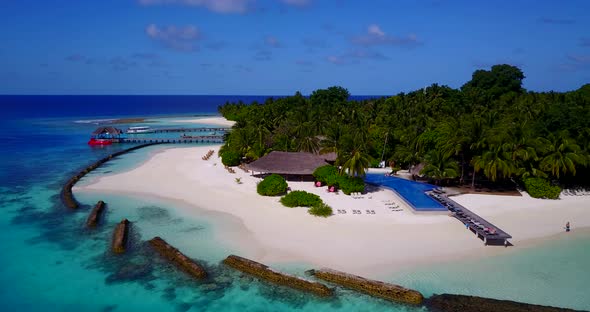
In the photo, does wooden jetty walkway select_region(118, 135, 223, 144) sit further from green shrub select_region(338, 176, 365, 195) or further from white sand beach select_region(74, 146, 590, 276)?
green shrub select_region(338, 176, 365, 195)

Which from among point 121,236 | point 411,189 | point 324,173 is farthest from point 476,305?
A: point 121,236

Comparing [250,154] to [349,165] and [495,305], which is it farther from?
[495,305]

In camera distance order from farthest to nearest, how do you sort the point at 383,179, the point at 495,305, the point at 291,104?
the point at 291,104 < the point at 383,179 < the point at 495,305

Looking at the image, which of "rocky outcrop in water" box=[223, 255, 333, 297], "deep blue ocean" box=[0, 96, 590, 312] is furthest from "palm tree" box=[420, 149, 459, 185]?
"rocky outcrop in water" box=[223, 255, 333, 297]

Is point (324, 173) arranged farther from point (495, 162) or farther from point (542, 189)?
point (542, 189)

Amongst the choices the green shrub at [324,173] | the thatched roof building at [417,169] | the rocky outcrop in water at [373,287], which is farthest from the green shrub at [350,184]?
the rocky outcrop in water at [373,287]

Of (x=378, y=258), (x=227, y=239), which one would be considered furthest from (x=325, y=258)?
(x=227, y=239)
